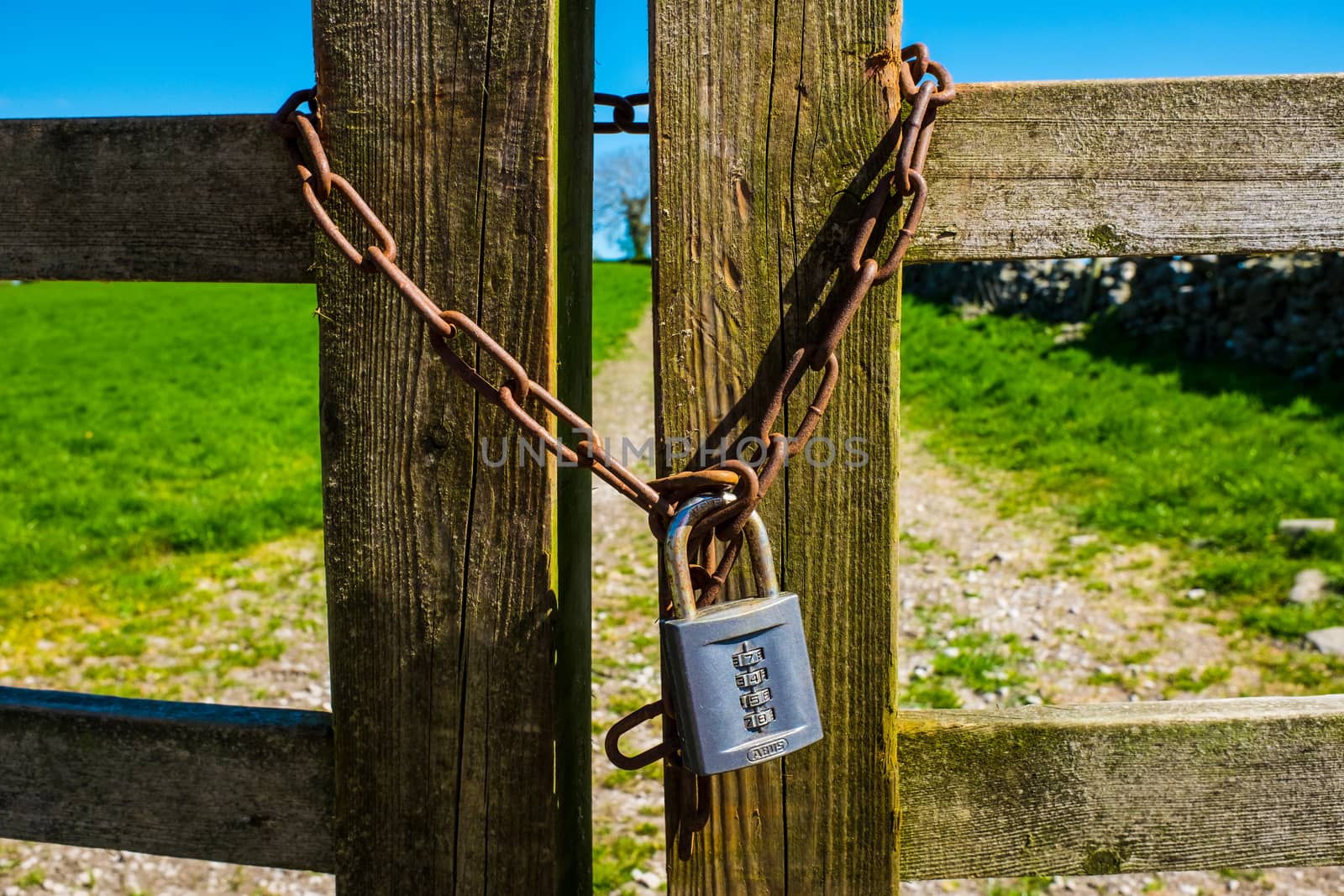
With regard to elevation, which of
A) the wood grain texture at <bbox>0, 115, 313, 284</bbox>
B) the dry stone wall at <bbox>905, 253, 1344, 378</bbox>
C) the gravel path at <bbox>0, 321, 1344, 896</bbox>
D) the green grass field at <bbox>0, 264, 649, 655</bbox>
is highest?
the dry stone wall at <bbox>905, 253, 1344, 378</bbox>

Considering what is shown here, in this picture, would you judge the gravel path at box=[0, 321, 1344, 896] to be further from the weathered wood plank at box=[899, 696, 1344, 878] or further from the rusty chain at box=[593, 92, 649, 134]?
the rusty chain at box=[593, 92, 649, 134]

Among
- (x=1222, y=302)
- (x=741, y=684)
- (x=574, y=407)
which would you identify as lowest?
(x=741, y=684)

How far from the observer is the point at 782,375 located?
4.00ft

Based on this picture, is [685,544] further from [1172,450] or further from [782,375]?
[1172,450]

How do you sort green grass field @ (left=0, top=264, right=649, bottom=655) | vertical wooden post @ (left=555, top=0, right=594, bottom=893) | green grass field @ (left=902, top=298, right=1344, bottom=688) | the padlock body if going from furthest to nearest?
green grass field @ (left=0, top=264, right=649, bottom=655) < green grass field @ (left=902, top=298, right=1344, bottom=688) < vertical wooden post @ (left=555, top=0, right=594, bottom=893) < the padlock body

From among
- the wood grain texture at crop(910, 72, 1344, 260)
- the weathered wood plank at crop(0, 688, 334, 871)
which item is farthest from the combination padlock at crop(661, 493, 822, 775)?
the weathered wood plank at crop(0, 688, 334, 871)

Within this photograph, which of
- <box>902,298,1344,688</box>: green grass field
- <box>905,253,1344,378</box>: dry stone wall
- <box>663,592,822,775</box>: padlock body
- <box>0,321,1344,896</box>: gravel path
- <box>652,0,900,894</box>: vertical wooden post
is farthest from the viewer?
<box>905,253,1344,378</box>: dry stone wall

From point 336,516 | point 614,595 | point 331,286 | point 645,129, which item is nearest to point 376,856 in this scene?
point 336,516

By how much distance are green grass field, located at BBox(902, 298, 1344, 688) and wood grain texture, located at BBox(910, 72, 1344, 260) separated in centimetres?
450

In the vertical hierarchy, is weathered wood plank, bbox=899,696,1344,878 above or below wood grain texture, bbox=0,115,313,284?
below

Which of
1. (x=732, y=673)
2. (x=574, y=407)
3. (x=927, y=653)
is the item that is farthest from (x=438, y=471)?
(x=927, y=653)

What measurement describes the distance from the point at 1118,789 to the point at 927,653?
13.5 feet

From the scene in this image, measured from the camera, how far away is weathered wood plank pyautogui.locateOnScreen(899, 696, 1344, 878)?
139 cm

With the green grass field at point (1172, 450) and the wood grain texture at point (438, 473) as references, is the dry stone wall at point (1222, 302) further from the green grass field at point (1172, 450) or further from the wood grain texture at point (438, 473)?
the wood grain texture at point (438, 473)
